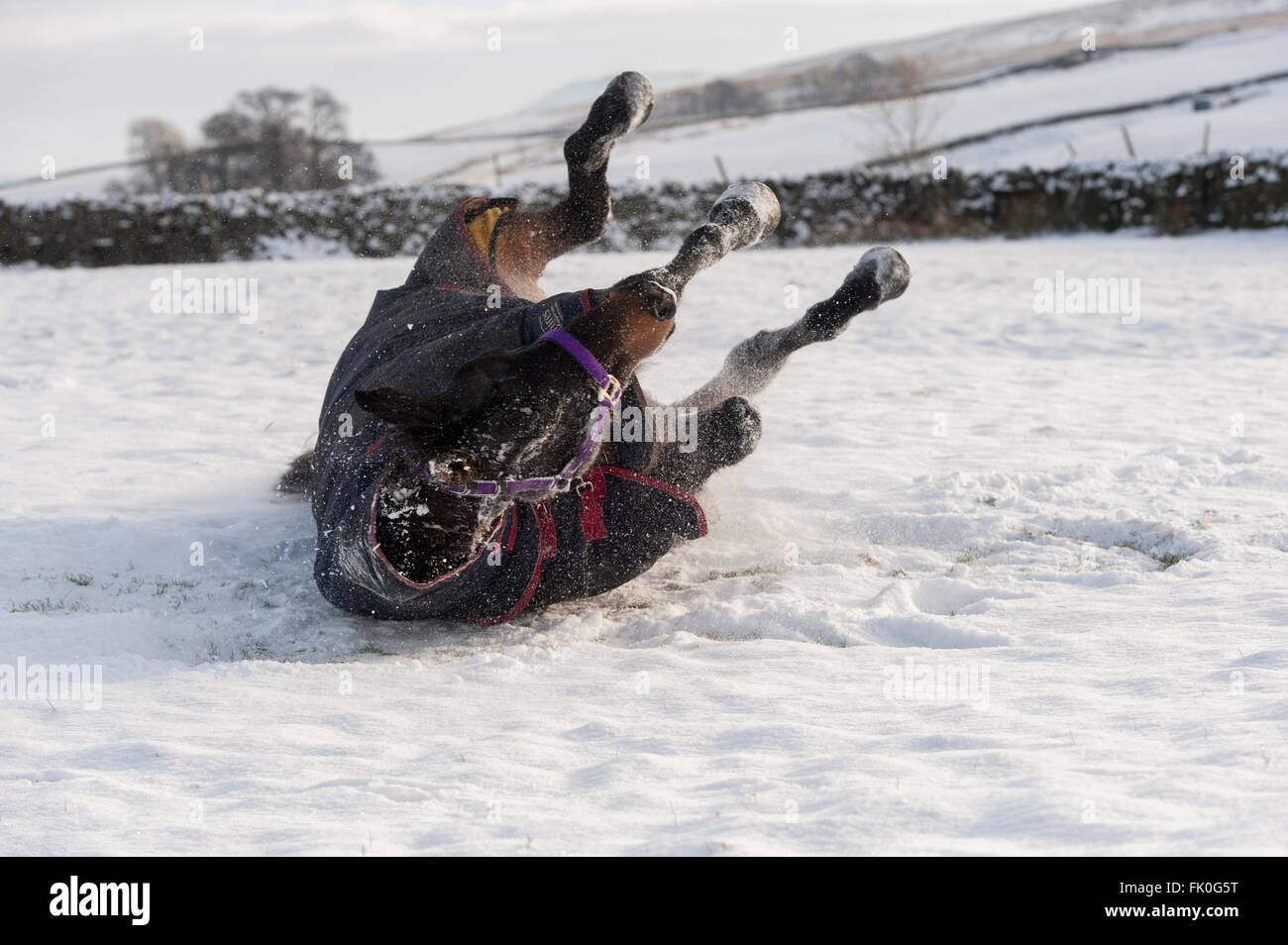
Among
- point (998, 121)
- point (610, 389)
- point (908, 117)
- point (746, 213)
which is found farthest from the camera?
point (908, 117)

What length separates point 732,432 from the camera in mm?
2938

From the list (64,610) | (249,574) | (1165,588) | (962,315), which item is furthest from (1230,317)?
(64,610)

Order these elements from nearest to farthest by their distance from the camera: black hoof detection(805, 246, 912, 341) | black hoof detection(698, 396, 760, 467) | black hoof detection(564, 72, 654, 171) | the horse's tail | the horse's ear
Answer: the horse's ear → black hoof detection(698, 396, 760, 467) → black hoof detection(805, 246, 912, 341) → black hoof detection(564, 72, 654, 171) → the horse's tail

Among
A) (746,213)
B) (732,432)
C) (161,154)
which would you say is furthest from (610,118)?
(161,154)

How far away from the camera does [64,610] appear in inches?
121

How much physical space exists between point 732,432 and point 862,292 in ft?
2.46

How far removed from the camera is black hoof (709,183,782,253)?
125 inches

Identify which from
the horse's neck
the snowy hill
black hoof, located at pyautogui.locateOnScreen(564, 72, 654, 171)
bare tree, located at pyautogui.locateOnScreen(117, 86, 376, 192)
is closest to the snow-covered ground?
the horse's neck

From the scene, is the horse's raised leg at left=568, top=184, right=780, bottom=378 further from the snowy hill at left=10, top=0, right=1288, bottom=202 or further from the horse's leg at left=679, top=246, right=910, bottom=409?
the snowy hill at left=10, top=0, right=1288, bottom=202

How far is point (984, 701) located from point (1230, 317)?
6593mm

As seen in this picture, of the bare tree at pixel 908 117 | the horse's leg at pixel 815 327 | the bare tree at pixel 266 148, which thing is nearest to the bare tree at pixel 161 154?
the bare tree at pixel 266 148

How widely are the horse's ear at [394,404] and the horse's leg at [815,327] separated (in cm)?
170

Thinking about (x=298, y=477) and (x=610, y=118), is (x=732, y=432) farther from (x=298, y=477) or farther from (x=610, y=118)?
(x=298, y=477)
